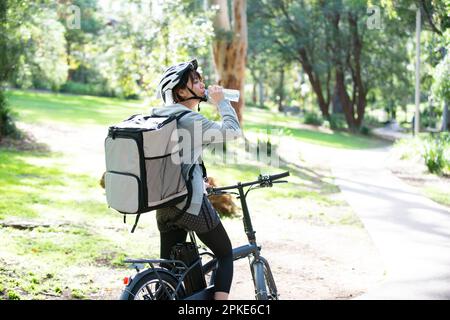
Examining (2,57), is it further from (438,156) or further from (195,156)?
(195,156)

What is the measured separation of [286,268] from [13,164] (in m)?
8.96

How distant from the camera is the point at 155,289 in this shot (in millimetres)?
3883

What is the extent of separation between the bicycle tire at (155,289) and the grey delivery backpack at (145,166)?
385 millimetres

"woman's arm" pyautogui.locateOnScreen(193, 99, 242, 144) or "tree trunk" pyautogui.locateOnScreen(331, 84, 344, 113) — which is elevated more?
"woman's arm" pyautogui.locateOnScreen(193, 99, 242, 144)

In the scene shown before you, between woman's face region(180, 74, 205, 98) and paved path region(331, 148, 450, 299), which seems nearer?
woman's face region(180, 74, 205, 98)

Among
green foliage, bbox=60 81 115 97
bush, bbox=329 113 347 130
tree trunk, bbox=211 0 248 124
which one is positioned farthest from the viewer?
green foliage, bbox=60 81 115 97

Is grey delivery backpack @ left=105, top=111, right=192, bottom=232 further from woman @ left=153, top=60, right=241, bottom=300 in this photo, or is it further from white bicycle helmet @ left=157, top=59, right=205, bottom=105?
white bicycle helmet @ left=157, top=59, right=205, bottom=105

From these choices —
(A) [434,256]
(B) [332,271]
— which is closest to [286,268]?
(B) [332,271]

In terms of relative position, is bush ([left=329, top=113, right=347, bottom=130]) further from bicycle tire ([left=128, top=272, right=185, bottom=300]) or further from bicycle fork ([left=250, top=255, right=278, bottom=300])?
bicycle tire ([left=128, top=272, right=185, bottom=300])

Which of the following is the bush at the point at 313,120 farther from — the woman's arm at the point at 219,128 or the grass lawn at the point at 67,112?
the woman's arm at the point at 219,128

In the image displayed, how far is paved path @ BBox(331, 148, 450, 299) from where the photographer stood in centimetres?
618

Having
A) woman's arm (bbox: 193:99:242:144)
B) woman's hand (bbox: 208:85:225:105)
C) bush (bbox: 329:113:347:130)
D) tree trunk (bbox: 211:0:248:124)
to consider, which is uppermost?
tree trunk (bbox: 211:0:248:124)

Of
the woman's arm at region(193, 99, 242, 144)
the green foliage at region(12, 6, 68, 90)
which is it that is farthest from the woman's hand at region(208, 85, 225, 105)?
the green foliage at region(12, 6, 68, 90)

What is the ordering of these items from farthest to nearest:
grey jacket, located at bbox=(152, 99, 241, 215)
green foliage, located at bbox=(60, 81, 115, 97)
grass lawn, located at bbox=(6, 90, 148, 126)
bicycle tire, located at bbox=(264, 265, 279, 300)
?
green foliage, located at bbox=(60, 81, 115, 97), grass lawn, located at bbox=(6, 90, 148, 126), bicycle tire, located at bbox=(264, 265, 279, 300), grey jacket, located at bbox=(152, 99, 241, 215)
